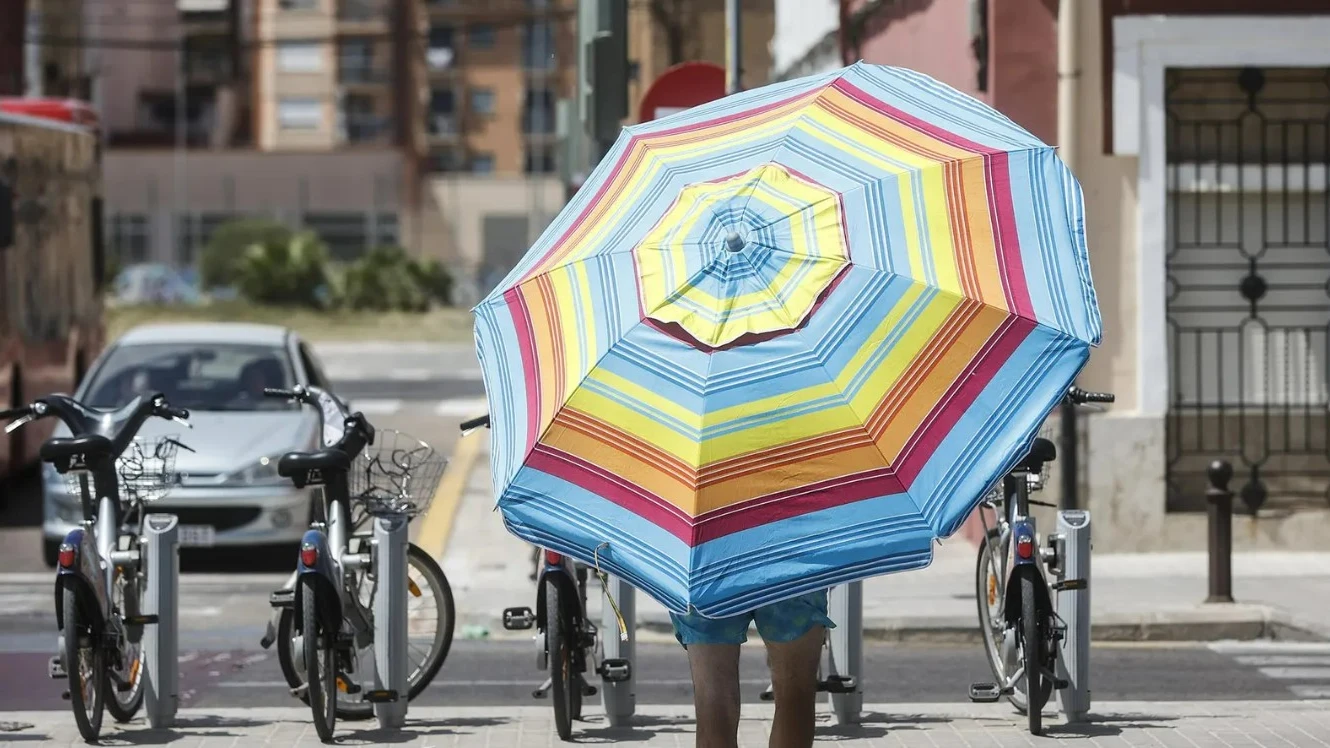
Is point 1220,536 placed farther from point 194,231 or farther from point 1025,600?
point 194,231

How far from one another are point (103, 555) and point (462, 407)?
18.6 metres

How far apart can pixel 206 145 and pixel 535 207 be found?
1335 centimetres

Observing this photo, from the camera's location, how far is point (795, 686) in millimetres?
5453

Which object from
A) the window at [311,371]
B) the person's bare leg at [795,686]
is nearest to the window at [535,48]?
the window at [311,371]

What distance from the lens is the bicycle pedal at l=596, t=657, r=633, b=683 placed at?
780 cm

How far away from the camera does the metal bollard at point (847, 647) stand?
25.8 ft

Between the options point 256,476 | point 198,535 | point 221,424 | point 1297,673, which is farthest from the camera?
point 221,424

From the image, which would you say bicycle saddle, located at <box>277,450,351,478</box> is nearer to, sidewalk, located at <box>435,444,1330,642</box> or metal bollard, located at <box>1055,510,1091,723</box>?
metal bollard, located at <box>1055,510,1091,723</box>

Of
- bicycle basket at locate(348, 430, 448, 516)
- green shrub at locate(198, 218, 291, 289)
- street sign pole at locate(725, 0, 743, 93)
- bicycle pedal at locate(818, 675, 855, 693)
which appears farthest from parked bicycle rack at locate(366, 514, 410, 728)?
green shrub at locate(198, 218, 291, 289)

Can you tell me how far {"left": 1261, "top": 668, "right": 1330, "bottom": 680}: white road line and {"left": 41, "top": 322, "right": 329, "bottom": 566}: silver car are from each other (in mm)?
5759

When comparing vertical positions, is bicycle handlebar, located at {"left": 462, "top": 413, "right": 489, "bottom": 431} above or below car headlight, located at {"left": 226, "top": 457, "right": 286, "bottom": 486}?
above

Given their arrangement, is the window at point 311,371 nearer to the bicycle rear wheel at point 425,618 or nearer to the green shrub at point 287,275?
the bicycle rear wheel at point 425,618

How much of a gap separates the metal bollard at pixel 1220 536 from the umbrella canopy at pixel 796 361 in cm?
612

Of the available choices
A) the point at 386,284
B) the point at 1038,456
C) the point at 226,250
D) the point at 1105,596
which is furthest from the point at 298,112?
the point at 1038,456
